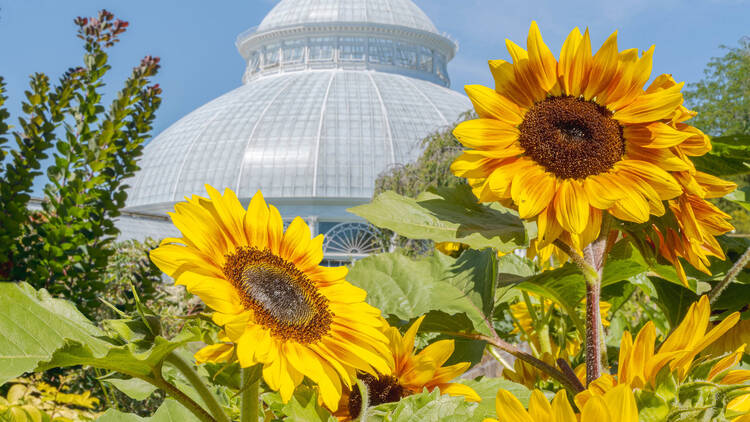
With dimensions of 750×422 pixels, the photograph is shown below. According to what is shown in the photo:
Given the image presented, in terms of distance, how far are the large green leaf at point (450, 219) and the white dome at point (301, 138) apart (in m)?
26.8

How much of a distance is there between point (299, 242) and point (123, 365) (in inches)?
8.8

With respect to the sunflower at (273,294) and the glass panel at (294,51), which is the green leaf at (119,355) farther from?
the glass panel at (294,51)

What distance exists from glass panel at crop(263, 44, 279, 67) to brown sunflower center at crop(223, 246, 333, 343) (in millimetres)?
38677

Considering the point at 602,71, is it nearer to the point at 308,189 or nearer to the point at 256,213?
the point at 256,213

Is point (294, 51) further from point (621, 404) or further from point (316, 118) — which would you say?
point (621, 404)

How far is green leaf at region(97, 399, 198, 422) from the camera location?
628 millimetres

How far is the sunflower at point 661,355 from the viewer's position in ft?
1.56

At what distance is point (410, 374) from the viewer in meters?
0.75

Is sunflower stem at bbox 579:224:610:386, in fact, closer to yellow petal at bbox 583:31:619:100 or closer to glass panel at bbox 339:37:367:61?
yellow petal at bbox 583:31:619:100

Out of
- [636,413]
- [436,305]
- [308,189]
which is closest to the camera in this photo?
[636,413]

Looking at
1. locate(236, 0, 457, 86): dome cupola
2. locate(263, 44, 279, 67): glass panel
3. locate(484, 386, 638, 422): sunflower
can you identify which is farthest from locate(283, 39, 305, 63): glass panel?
locate(484, 386, 638, 422): sunflower

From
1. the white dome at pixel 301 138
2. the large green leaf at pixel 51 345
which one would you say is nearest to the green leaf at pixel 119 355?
the large green leaf at pixel 51 345

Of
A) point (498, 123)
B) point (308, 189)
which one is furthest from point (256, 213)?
point (308, 189)

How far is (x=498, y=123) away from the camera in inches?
28.2
